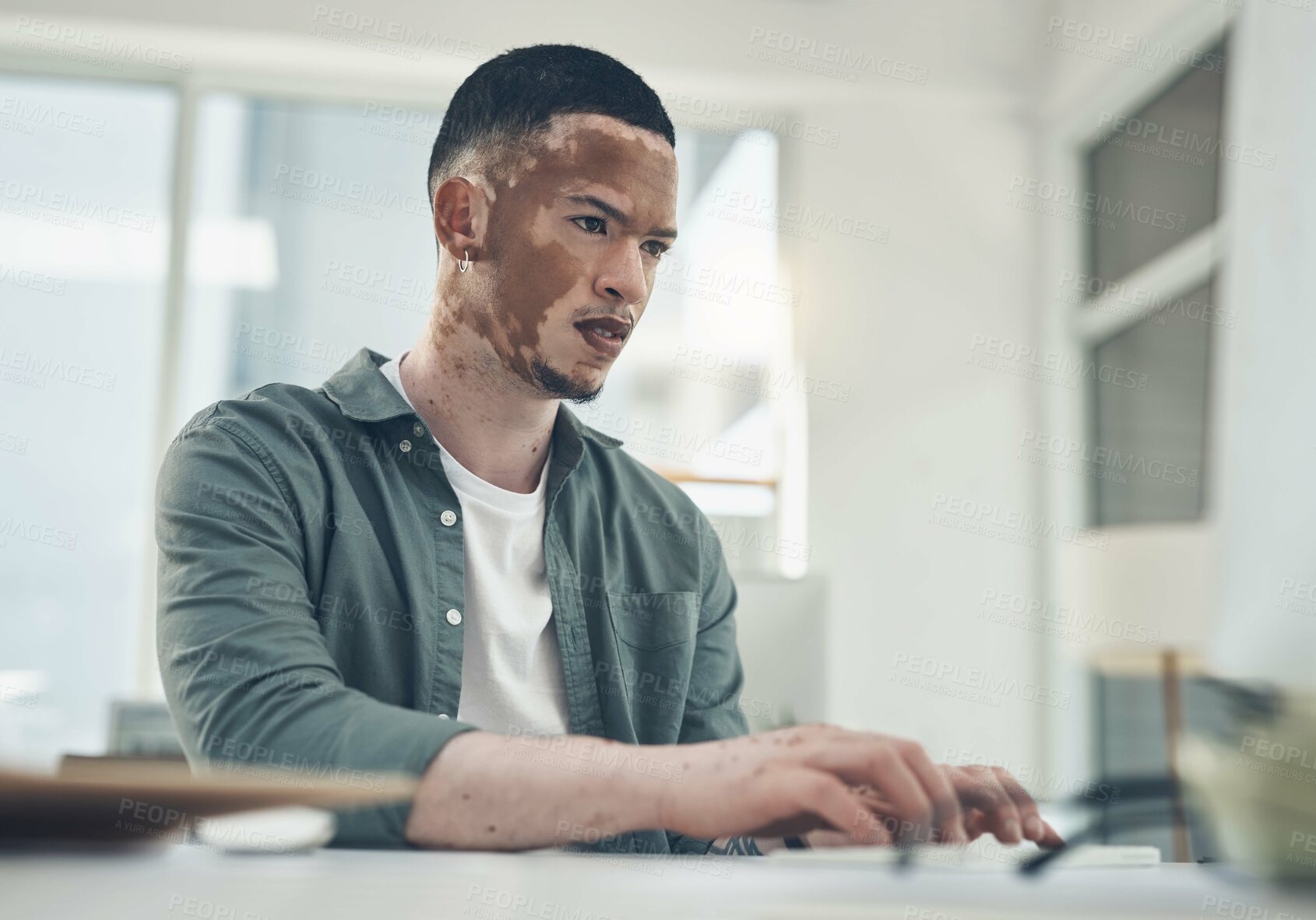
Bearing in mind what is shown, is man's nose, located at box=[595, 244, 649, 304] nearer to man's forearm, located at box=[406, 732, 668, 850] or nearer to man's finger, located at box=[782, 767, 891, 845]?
man's forearm, located at box=[406, 732, 668, 850]

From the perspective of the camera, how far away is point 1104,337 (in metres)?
2.88

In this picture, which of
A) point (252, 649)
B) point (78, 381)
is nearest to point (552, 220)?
point (252, 649)

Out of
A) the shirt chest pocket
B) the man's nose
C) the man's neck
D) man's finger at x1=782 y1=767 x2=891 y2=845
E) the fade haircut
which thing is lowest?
man's finger at x1=782 y1=767 x2=891 y2=845

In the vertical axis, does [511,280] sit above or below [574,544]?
above

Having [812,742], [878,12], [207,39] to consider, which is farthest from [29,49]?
[812,742]

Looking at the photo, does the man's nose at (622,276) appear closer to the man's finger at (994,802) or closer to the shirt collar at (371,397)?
the shirt collar at (371,397)

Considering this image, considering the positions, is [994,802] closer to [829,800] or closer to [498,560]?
[829,800]

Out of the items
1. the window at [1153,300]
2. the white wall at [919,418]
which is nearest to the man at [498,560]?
the white wall at [919,418]

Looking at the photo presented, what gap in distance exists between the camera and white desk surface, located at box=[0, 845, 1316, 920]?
39 cm

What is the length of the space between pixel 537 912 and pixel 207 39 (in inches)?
111

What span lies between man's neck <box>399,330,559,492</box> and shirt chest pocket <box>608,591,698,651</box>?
0.16 m

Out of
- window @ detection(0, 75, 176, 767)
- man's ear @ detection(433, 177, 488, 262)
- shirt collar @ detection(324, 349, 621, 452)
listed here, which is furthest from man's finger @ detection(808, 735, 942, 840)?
window @ detection(0, 75, 176, 767)

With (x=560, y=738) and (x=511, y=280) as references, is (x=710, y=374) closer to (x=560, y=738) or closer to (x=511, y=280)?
(x=511, y=280)

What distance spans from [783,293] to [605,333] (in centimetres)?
177
